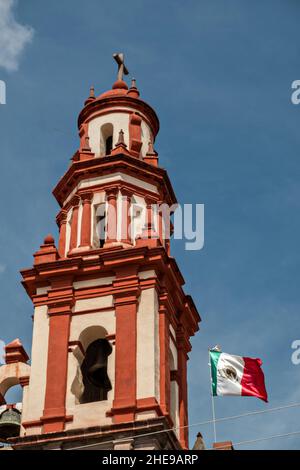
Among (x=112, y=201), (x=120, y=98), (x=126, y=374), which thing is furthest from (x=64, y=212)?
(x=126, y=374)

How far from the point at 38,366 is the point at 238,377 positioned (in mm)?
4481

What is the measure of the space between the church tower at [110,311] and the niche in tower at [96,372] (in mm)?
26

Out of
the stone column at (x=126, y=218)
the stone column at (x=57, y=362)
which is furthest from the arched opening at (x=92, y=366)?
the stone column at (x=126, y=218)

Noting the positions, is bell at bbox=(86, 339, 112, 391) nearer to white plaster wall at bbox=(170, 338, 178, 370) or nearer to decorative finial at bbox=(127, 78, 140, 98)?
white plaster wall at bbox=(170, 338, 178, 370)

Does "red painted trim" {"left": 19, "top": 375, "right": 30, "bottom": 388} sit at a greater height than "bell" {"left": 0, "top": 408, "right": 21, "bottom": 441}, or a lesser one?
greater

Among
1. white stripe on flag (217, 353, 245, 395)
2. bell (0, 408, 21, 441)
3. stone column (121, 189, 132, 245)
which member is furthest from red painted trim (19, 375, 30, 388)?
white stripe on flag (217, 353, 245, 395)

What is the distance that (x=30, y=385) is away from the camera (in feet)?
87.1

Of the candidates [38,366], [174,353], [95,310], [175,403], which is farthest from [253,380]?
[38,366]

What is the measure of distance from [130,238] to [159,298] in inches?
85.3

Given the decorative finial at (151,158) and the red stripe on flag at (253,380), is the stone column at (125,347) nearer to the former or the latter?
the red stripe on flag at (253,380)

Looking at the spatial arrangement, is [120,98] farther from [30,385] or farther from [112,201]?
[30,385]

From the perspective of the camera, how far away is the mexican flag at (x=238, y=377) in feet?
87.1

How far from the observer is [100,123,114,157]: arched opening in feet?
103

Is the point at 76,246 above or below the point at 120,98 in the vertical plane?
below
